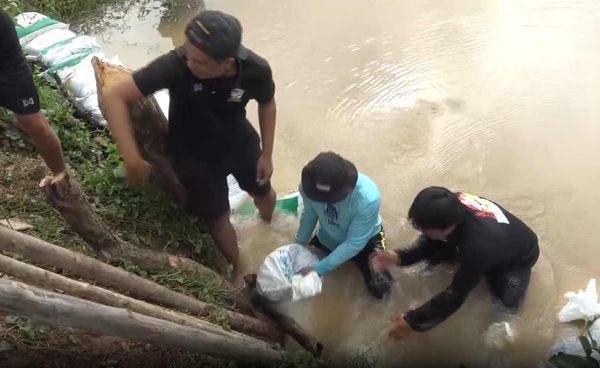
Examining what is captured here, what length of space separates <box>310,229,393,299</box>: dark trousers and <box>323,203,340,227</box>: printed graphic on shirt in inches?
10.9

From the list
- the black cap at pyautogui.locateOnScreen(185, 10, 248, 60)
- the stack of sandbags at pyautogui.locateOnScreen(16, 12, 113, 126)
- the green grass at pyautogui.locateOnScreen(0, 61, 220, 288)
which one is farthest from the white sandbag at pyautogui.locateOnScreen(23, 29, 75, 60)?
the black cap at pyautogui.locateOnScreen(185, 10, 248, 60)

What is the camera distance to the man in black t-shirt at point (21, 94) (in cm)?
259

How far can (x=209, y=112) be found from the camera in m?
2.65

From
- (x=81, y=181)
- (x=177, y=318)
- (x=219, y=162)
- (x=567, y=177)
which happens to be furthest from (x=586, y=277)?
(x=81, y=181)

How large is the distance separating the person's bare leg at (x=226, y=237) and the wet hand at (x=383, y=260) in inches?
30.1

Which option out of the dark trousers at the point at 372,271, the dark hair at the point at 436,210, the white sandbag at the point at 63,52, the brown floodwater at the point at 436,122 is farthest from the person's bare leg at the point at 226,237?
the white sandbag at the point at 63,52

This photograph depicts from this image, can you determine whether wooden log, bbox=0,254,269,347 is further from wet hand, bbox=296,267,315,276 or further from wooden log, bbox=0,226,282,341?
wet hand, bbox=296,267,315,276

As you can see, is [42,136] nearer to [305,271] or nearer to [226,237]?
[226,237]

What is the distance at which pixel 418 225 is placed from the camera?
2.63 meters

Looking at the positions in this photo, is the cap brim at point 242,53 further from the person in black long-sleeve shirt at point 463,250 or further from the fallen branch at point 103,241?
the person in black long-sleeve shirt at point 463,250

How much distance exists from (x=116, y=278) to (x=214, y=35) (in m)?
0.99

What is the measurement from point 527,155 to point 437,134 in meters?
0.63

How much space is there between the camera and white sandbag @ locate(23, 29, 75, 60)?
4113 millimetres

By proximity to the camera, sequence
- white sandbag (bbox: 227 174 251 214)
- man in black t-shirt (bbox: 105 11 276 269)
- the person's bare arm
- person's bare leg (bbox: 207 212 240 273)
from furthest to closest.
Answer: white sandbag (bbox: 227 174 251 214)
person's bare leg (bbox: 207 212 240 273)
the person's bare arm
man in black t-shirt (bbox: 105 11 276 269)
